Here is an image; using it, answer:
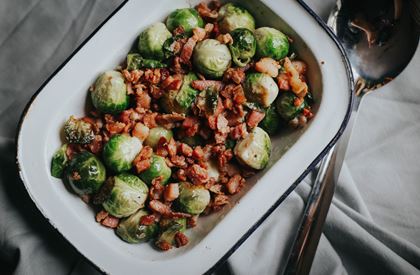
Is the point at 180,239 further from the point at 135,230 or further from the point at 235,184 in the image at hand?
the point at 235,184

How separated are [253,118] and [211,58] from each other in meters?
0.35

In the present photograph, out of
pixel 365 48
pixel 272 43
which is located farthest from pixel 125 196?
pixel 365 48

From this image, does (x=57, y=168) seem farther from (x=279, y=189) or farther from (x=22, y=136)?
(x=279, y=189)

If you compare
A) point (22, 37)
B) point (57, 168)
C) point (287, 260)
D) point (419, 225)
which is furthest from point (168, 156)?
point (419, 225)

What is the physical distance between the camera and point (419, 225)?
9.46 ft

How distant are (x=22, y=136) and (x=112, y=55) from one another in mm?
572

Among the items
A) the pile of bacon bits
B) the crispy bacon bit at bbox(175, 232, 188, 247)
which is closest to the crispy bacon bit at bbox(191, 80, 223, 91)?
the pile of bacon bits

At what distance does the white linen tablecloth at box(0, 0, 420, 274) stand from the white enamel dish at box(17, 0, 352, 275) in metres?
0.40

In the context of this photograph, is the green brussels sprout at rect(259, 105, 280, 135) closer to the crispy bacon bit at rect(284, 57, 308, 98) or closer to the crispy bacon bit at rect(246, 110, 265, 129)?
the crispy bacon bit at rect(246, 110, 265, 129)

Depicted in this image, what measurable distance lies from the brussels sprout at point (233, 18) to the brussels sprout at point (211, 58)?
0.12 meters

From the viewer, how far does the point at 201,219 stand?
8.18ft

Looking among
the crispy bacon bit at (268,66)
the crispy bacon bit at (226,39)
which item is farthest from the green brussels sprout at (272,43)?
the crispy bacon bit at (226,39)

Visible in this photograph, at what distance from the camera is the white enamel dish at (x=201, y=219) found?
88.5 inches

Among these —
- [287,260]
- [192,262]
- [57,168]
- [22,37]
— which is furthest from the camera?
[22,37]
